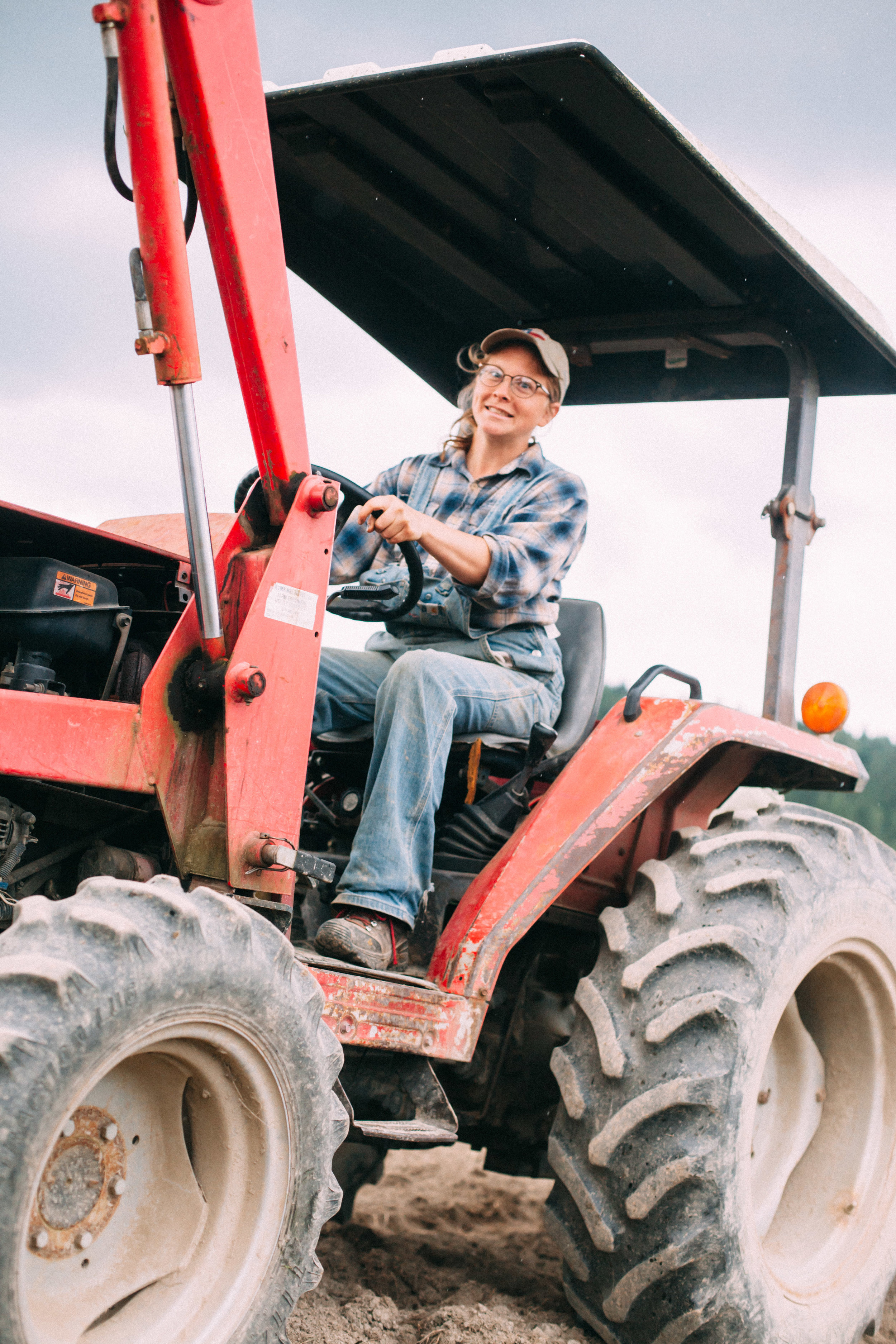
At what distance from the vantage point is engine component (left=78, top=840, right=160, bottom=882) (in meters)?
2.09

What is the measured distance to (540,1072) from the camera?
2.81 m

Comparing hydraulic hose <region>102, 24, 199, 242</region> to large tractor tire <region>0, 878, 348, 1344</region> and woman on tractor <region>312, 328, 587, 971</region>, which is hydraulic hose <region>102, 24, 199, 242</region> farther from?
large tractor tire <region>0, 878, 348, 1344</region>

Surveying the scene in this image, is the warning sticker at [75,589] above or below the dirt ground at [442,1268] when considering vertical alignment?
above

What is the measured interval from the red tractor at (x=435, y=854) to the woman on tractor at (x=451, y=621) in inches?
4.5

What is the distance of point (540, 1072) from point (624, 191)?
208cm

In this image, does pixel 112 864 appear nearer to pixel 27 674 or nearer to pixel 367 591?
pixel 27 674

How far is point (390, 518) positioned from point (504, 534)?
529 mm

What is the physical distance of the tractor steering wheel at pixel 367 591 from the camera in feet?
8.01

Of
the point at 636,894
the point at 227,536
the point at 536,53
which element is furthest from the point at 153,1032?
the point at 536,53

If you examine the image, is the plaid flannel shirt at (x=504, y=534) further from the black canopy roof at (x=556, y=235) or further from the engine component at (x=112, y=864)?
the engine component at (x=112, y=864)

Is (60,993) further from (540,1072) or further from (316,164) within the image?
(316,164)

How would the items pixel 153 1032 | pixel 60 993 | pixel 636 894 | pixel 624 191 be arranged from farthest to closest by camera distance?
pixel 624 191, pixel 636 894, pixel 153 1032, pixel 60 993

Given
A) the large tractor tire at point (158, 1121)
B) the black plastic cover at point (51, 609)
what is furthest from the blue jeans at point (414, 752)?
the black plastic cover at point (51, 609)

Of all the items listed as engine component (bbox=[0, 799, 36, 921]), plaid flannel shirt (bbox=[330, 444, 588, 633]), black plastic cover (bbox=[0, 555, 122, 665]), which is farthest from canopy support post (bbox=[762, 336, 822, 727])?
engine component (bbox=[0, 799, 36, 921])
